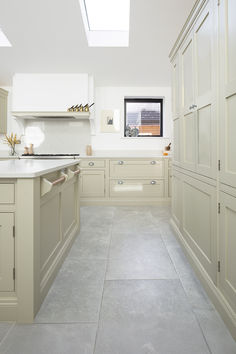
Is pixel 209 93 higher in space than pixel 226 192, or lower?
higher

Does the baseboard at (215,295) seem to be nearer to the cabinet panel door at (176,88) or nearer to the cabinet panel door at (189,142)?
the cabinet panel door at (189,142)

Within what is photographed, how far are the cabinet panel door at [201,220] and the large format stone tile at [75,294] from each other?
719 millimetres

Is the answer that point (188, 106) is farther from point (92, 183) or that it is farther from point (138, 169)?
point (92, 183)

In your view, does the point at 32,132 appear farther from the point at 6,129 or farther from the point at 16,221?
the point at 16,221

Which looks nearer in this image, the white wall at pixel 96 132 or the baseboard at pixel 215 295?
the baseboard at pixel 215 295

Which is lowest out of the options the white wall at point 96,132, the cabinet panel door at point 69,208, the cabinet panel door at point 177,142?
the cabinet panel door at point 69,208

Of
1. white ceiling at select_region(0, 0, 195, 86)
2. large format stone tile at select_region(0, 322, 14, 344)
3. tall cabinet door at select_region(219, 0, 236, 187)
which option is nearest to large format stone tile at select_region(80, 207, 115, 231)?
large format stone tile at select_region(0, 322, 14, 344)

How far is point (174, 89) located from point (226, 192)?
1.67m

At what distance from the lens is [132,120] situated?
495 centimetres

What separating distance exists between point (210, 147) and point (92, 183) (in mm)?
2941

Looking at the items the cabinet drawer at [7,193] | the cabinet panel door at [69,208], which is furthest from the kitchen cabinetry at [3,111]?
the cabinet drawer at [7,193]

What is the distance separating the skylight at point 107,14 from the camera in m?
3.38

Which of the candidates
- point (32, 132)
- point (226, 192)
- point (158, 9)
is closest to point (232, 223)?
point (226, 192)

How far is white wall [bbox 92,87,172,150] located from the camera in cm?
475
